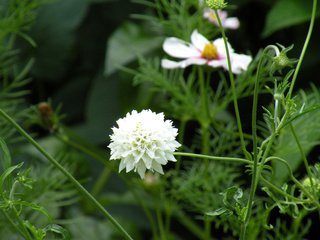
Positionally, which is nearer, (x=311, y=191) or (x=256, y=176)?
(x=256, y=176)

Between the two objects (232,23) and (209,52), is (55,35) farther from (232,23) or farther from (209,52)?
(209,52)

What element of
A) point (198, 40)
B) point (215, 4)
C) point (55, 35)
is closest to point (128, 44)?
point (55, 35)

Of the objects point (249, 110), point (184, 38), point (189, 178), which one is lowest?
point (249, 110)

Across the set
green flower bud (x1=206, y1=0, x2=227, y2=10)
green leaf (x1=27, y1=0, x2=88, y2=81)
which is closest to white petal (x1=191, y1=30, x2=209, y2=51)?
green flower bud (x1=206, y1=0, x2=227, y2=10)

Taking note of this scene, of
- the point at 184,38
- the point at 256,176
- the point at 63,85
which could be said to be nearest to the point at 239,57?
the point at 184,38

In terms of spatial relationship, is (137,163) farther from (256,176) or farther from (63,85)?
(63,85)

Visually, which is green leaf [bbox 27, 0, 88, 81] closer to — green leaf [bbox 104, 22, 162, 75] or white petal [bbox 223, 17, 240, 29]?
green leaf [bbox 104, 22, 162, 75]
